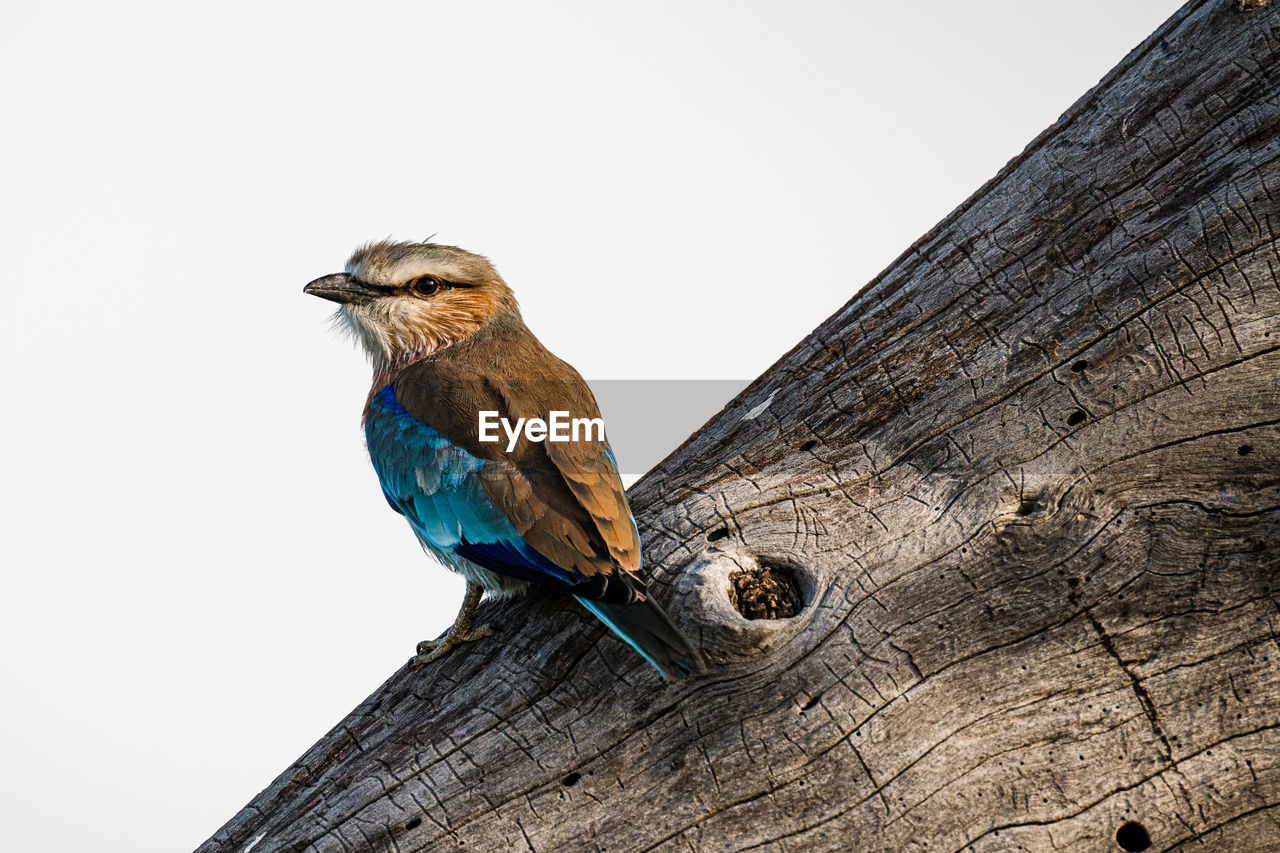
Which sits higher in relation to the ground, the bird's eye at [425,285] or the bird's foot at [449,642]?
the bird's eye at [425,285]

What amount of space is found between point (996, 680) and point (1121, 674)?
0.33 m

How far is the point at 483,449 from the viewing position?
4055 mm

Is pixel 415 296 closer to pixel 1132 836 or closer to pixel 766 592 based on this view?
pixel 766 592

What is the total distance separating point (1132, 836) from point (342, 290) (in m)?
4.05

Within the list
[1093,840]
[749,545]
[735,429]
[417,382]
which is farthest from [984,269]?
[417,382]

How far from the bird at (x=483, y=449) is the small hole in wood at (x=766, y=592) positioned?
220mm

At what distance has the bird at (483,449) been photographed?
3330mm

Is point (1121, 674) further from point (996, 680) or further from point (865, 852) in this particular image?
point (865, 852)

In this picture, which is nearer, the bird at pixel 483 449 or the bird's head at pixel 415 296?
the bird at pixel 483 449

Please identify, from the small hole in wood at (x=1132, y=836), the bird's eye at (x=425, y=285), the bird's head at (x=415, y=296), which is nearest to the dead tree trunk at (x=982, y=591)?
the small hole in wood at (x=1132, y=836)

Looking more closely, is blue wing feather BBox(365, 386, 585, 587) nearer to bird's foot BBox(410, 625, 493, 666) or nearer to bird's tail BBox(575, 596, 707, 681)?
bird's foot BBox(410, 625, 493, 666)

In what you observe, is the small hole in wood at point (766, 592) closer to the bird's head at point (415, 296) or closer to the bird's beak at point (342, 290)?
the bird's head at point (415, 296)

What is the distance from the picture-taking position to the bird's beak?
5.31 meters

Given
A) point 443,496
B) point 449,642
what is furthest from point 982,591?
point 443,496
